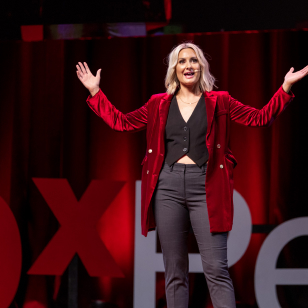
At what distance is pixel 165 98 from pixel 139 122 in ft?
0.62

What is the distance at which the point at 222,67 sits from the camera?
290cm

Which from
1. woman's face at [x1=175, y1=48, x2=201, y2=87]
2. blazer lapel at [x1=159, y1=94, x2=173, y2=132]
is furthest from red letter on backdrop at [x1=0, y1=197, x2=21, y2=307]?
woman's face at [x1=175, y1=48, x2=201, y2=87]

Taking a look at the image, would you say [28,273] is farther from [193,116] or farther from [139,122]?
[193,116]

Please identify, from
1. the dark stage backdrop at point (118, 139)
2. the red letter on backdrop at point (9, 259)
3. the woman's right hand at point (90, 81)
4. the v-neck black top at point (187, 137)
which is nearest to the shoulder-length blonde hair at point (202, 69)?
the v-neck black top at point (187, 137)

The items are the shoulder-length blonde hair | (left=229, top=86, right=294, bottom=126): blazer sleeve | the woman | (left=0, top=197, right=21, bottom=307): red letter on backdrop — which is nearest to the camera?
the woman

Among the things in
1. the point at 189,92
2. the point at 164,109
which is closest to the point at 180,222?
the point at 164,109

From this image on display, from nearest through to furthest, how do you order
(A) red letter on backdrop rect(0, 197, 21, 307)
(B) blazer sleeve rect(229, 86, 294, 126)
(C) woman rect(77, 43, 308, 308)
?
(C) woman rect(77, 43, 308, 308) → (B) blazer sleeve rect(229, 86, 294, 126) → (A) red letter on backdrop rect(0, 197, 21, 307)

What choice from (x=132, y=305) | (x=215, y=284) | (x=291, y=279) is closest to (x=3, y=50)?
(x=132, y=305)

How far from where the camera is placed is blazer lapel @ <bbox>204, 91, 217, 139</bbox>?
1725 millimetres

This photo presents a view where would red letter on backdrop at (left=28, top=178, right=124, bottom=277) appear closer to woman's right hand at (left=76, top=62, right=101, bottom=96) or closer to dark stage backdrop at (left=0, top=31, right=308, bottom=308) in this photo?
dark stage backdrop at (left=0, top=31, right=308, bottom=308)

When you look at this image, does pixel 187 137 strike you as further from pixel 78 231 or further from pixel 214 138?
pixel 78 231

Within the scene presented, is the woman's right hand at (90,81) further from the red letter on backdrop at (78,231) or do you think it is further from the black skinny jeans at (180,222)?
the red letter on backdrop at (78,231)

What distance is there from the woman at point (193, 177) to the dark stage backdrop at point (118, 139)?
3.59 feet

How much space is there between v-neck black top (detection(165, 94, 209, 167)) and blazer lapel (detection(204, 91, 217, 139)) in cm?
2
